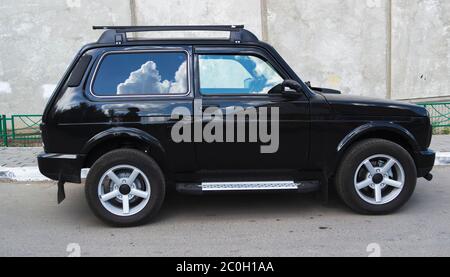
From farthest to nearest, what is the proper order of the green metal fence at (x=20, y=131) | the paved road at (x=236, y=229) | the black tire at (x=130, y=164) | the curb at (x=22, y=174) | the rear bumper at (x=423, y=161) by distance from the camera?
the green metal fence at (x=20, y=131), the curb at (x=22, y=174), the rear bumper at (x=423, y=161), the black tire at (x=130, y=164), the paved road at (x=236, y=229)

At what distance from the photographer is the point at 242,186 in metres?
4.91

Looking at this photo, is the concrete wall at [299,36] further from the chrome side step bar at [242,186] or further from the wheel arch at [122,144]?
the chrome side step bar at [242,186]

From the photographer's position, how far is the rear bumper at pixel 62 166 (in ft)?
15.7

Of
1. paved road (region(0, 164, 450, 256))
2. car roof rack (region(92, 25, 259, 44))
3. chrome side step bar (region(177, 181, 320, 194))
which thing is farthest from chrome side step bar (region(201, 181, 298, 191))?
car roof rack (region(92, 25, 259, 44))

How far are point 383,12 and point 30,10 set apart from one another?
330 inches

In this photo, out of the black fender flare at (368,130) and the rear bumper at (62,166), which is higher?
the black fender flare at (368,130)

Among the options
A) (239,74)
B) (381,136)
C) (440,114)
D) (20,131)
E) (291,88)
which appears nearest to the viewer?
(291,88)

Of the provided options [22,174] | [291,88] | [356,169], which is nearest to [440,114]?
[356,169]

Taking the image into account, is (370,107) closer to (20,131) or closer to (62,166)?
(62,166)

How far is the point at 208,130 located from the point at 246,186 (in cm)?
71

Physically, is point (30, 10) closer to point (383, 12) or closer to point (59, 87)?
point (59, 87)

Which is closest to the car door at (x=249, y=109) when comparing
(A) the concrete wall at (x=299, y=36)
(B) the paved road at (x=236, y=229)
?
(B) the paved road at (x=236, y=229)

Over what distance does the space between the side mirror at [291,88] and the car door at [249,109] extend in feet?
0.18

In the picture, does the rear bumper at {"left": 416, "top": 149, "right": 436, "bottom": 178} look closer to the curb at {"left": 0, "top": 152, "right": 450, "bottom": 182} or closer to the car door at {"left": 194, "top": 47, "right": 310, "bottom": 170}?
the car door at {"left": 194, "top": 47, "right": 310, "bottom": 170}
